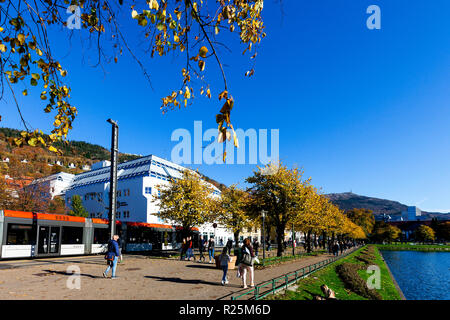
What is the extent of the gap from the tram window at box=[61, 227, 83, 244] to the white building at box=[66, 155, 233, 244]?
19.0 m

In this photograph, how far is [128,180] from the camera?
5178cm

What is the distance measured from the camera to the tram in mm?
18797

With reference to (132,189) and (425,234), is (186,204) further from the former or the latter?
(425,234)

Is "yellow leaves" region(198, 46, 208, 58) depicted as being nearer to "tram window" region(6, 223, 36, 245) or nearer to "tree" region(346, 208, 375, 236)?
"tram window" region(6, 223, 36, 245)

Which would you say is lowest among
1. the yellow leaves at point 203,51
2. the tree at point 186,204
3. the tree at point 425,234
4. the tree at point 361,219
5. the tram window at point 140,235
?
the tree at point 425,234

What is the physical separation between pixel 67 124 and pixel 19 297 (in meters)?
7.84

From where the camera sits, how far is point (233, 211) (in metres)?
35.8

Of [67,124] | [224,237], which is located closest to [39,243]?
[67,124]

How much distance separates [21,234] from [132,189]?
103 ft

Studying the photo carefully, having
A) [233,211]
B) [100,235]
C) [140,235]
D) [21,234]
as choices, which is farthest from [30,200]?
[233,211]

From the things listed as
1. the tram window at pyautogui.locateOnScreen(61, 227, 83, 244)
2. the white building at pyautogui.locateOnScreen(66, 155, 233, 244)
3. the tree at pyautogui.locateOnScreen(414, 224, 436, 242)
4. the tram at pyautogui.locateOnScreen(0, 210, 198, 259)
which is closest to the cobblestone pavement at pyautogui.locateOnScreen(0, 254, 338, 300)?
the tram at pyautogui.locateOnScreen(0, 210, 198, 259)

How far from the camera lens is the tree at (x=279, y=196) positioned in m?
29.7

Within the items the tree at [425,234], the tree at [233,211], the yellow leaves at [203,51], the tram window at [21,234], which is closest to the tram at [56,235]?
the tram window at [21,234]

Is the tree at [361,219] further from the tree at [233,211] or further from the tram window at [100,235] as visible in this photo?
the tram window at [100,235]
